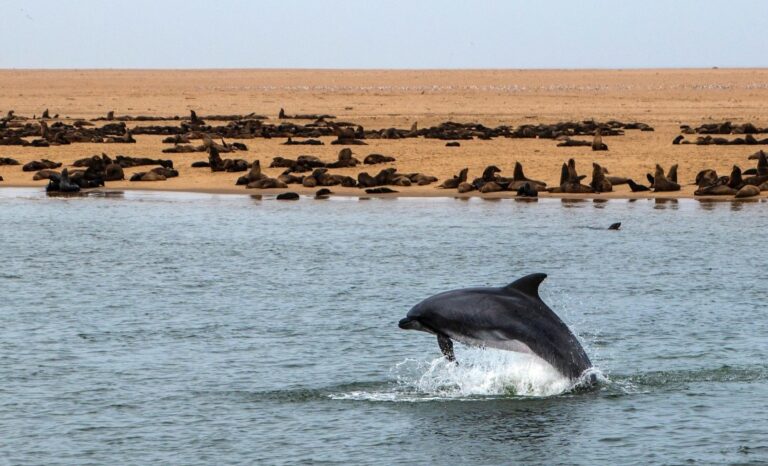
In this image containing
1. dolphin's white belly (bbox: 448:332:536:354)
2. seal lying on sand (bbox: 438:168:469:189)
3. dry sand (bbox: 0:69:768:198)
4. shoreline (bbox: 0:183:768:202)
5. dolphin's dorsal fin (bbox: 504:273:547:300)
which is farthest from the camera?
dry sand (bbox: 0:69:768:198)

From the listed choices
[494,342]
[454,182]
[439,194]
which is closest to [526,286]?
[494,342]

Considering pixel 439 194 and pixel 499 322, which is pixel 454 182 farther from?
pixel 499 322

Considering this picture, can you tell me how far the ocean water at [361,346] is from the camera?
405 inches

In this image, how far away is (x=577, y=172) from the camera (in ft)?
112

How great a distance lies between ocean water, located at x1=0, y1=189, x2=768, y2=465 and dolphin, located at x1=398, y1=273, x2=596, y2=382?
0.45 meters

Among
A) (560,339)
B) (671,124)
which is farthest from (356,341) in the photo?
(671,124)

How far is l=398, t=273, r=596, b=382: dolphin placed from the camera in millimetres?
10344

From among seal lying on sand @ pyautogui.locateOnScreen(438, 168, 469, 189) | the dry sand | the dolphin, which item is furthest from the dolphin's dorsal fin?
seal lying on sand @ pyautogui.locateOnScreen(438, 168, 469, 189)

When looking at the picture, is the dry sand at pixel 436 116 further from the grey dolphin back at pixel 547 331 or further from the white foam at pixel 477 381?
the grey dolphin back at pixel 547 331

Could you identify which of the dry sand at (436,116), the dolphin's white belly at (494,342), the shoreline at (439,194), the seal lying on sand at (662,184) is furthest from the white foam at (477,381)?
the dry sand at (436,116)

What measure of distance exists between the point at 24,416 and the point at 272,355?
10.0 feet

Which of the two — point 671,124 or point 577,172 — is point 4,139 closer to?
point 577,172

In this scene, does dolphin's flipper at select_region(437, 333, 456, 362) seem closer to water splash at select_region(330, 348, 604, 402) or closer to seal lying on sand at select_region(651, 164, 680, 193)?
water splash at select_region(330, 348, 604, 402)

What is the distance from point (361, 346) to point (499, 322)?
3480 mm
